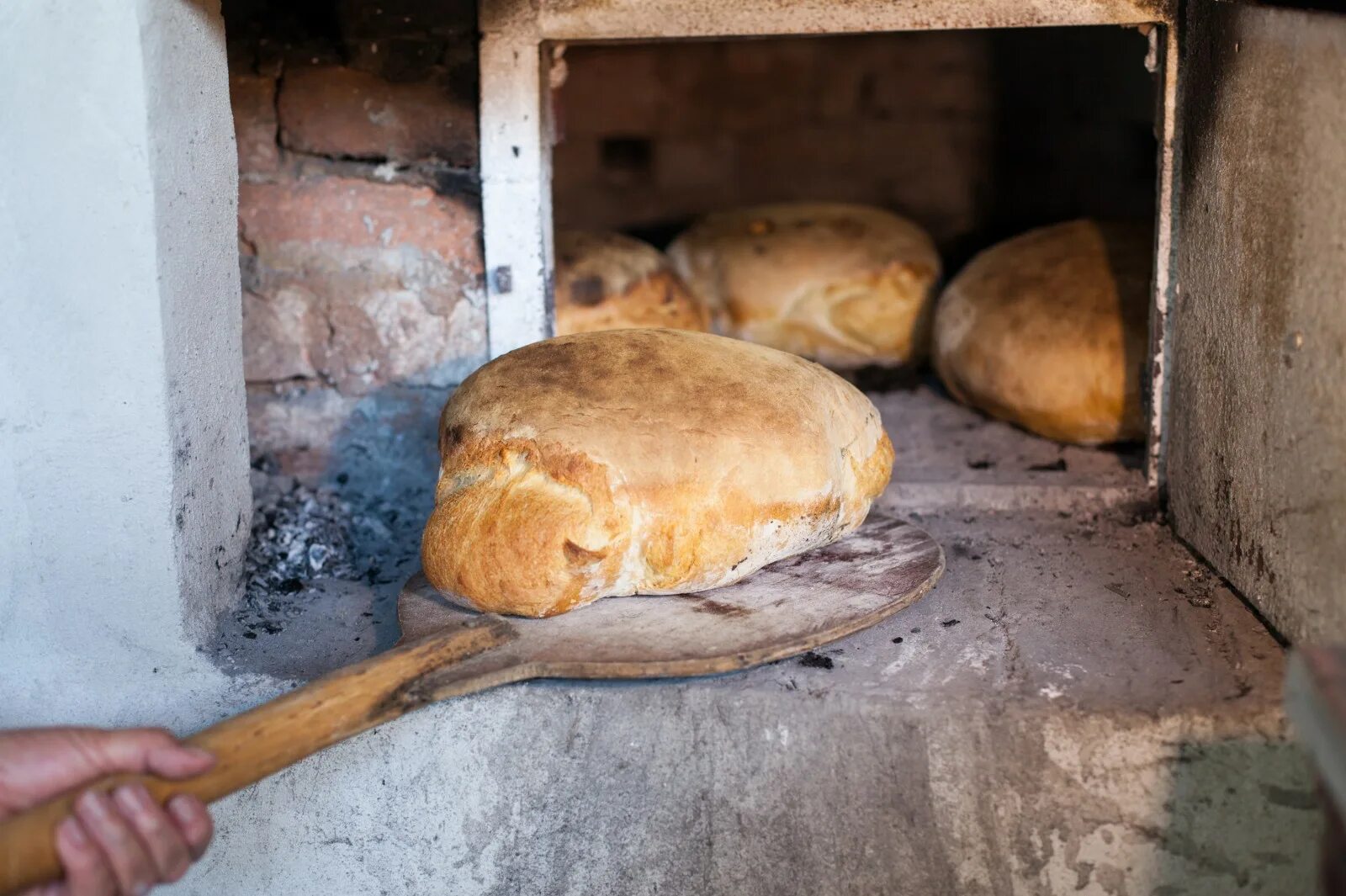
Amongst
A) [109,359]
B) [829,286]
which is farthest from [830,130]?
[109,359]

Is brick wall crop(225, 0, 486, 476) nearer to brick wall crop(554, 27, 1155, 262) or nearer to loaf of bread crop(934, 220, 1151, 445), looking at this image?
loaf of bread crop(934, 220, 1151, 445)

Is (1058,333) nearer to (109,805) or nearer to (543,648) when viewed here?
(543,648)

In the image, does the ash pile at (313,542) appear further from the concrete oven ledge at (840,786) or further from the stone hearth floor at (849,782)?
the concrete oven ledge at (840,786)

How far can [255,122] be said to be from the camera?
1.97 meters

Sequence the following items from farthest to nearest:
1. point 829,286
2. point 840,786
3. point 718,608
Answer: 1. point 829,286
2. point 718,608
3. point 840,786

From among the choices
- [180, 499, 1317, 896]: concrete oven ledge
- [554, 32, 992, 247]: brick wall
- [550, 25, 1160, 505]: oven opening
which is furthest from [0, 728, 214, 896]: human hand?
[554, 32, 992, 247]: brick wall

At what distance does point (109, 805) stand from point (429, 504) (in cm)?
110

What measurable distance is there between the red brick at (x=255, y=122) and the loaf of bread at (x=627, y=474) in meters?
0.68

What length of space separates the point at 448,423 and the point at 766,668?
52 centimetres

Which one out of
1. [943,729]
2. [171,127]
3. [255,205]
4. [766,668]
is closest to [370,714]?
[766,668]

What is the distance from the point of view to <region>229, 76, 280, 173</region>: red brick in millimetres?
1951

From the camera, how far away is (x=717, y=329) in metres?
2.86

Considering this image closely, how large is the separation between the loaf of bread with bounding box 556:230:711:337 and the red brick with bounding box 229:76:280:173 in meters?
0.65

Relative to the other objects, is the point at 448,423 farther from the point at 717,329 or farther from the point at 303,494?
the point at 717,329
